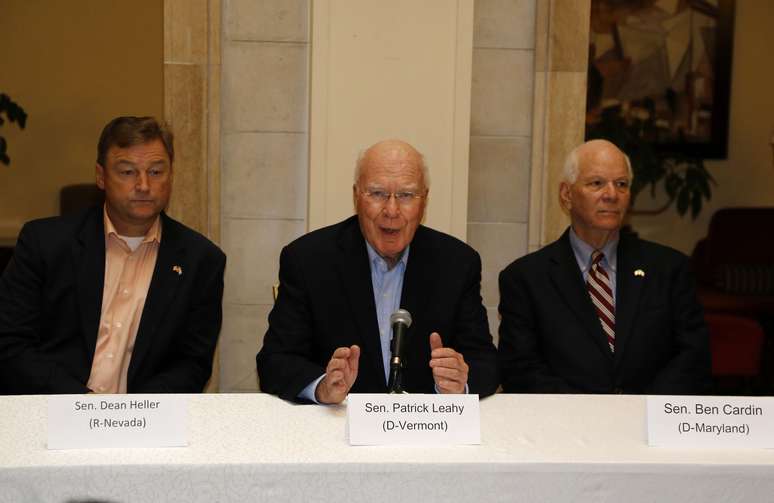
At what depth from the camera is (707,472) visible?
2.14m

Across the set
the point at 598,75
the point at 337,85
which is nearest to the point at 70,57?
the point at 598,75

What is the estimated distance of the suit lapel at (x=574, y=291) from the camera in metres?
3.41

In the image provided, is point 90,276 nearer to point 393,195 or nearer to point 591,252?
point 393,195

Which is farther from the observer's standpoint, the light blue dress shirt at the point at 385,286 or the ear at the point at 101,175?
the ear at the point at 101,175

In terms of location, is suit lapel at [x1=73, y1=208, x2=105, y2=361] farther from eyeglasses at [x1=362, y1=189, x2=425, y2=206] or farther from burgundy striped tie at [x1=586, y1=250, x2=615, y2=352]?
burgundy striped tie at [x1=586, y1=250, x2=615, y2=352]

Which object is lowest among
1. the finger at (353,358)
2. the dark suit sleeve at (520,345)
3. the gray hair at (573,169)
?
the dark suit sleeve at (520,345)

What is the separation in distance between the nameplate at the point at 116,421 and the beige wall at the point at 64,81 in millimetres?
6803

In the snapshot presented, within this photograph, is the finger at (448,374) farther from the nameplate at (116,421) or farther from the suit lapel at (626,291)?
the suit lapel at (626,291)

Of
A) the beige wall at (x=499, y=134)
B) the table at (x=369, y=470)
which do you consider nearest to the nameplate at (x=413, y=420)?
the table at (x=369, y=470)

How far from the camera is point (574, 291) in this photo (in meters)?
3.48

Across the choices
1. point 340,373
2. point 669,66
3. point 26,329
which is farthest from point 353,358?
point 669,66

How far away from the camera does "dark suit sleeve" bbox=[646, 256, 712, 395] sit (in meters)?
3.36

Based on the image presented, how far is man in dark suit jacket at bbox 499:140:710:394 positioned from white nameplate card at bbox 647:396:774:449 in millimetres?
980

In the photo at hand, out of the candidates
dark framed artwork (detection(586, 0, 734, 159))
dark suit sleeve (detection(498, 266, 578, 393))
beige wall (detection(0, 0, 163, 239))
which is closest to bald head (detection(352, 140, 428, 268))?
dark suit sleeve (detection(498, 266, 578, 393))
